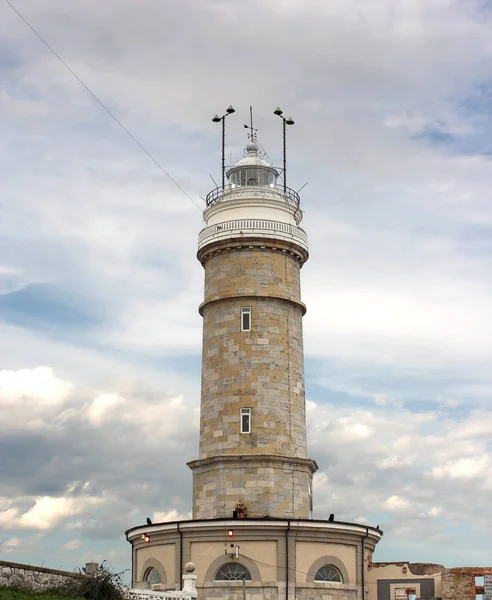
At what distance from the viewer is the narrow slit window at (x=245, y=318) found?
4012 centimetres

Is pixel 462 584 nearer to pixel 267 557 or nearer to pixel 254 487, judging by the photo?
pixel 267 557

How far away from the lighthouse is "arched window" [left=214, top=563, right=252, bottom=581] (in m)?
0.04

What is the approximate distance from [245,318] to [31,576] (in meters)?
18.6

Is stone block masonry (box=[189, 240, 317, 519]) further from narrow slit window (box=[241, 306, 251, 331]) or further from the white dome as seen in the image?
the white dome

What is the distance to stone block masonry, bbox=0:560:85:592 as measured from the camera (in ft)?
73.9

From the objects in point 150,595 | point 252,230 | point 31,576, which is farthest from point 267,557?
point 31,576

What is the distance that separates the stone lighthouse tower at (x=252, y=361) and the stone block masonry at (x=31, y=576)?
14052mm

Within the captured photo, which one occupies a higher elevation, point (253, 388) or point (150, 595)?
point (253, 388)

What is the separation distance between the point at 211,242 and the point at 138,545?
12.6 meters

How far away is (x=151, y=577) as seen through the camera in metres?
37.8

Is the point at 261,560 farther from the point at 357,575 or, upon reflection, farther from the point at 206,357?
the point at 206,357

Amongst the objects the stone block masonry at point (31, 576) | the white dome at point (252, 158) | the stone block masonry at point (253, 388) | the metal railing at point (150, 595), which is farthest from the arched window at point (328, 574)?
the white dome at point (252, 158)

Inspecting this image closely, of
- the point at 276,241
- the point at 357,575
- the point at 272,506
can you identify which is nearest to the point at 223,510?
the point at 272,506

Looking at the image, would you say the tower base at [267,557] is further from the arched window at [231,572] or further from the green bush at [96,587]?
the green bush at [96,587]
